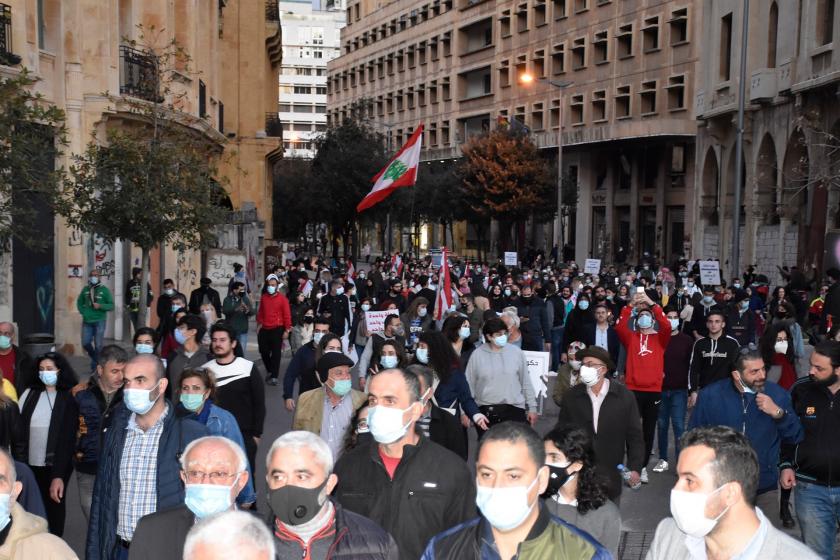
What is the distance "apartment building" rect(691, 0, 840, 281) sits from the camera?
104 feet

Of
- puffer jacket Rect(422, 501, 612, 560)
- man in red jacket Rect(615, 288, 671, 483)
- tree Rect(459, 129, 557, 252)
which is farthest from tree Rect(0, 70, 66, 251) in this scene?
tree Rect(459, 129, 557, 252)

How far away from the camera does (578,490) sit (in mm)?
5449

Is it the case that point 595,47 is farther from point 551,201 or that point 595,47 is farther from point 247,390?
point 247,390

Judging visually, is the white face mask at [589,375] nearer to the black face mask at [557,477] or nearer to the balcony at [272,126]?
the black face mask at [557,477]

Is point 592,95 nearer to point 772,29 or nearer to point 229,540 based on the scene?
point 772,29

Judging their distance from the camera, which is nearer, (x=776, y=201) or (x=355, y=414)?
(x=355, y=414)

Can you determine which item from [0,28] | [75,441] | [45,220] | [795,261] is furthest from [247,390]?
[795,261]

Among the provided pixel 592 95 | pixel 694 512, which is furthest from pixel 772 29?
pixel 694 512

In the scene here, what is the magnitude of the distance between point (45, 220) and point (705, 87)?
98.4ft

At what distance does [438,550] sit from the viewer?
416cm

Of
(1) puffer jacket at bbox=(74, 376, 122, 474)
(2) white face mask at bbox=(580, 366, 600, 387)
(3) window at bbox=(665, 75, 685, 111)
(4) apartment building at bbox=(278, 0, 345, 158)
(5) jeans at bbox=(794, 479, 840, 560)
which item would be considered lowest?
(5) jeans at bbox=(794, 479, 840, 560)

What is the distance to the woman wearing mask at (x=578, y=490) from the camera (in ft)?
Answer: 17.7

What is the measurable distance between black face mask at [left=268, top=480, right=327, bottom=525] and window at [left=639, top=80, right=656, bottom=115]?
158 feet

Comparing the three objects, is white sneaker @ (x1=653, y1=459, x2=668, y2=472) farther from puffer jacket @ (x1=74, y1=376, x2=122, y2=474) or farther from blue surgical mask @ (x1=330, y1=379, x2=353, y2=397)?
puffer jacket @ (x1=74, y1=376, x2=122, y2=474)
